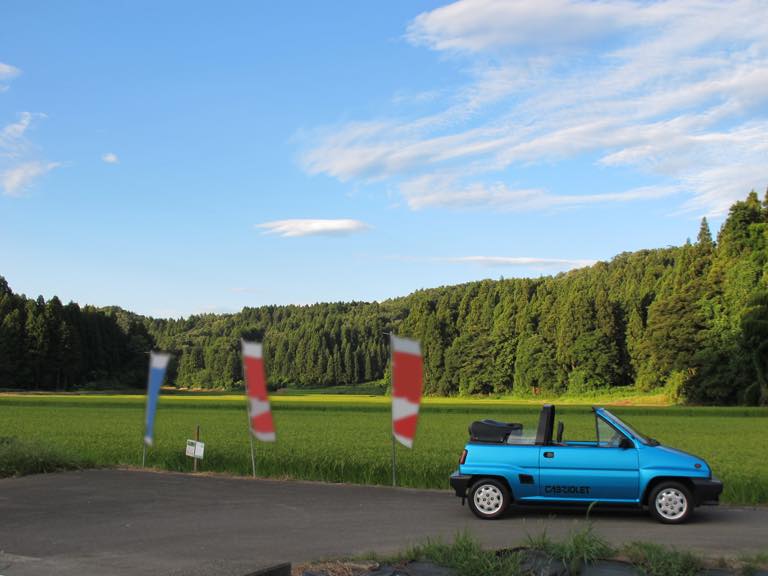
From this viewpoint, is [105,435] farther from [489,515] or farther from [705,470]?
[705,470]

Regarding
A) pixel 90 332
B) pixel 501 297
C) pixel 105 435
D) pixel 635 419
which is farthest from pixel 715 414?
pixel 90 332

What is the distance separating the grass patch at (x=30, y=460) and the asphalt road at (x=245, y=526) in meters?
1.27

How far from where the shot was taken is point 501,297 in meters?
133

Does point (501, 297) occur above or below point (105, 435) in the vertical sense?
above

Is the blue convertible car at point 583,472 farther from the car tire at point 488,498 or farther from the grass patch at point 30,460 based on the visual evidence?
the grass patch at point 30,460

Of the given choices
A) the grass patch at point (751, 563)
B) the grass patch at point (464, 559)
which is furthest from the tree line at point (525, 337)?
the grass patch at point (464, 559)

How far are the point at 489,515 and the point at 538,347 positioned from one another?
103803 millimetres

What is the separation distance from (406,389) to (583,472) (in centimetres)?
400

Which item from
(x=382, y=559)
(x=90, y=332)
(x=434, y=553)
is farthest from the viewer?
(x=90, y=332)

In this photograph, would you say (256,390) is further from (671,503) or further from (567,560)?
(567,560)

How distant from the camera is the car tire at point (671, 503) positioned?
11211mm

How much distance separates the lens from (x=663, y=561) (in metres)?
7.27

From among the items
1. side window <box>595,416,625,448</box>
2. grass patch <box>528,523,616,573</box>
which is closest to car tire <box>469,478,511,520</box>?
side window <box>595,416,625,448</box>

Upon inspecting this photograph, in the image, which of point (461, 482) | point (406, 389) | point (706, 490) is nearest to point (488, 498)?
point (461, 482)
